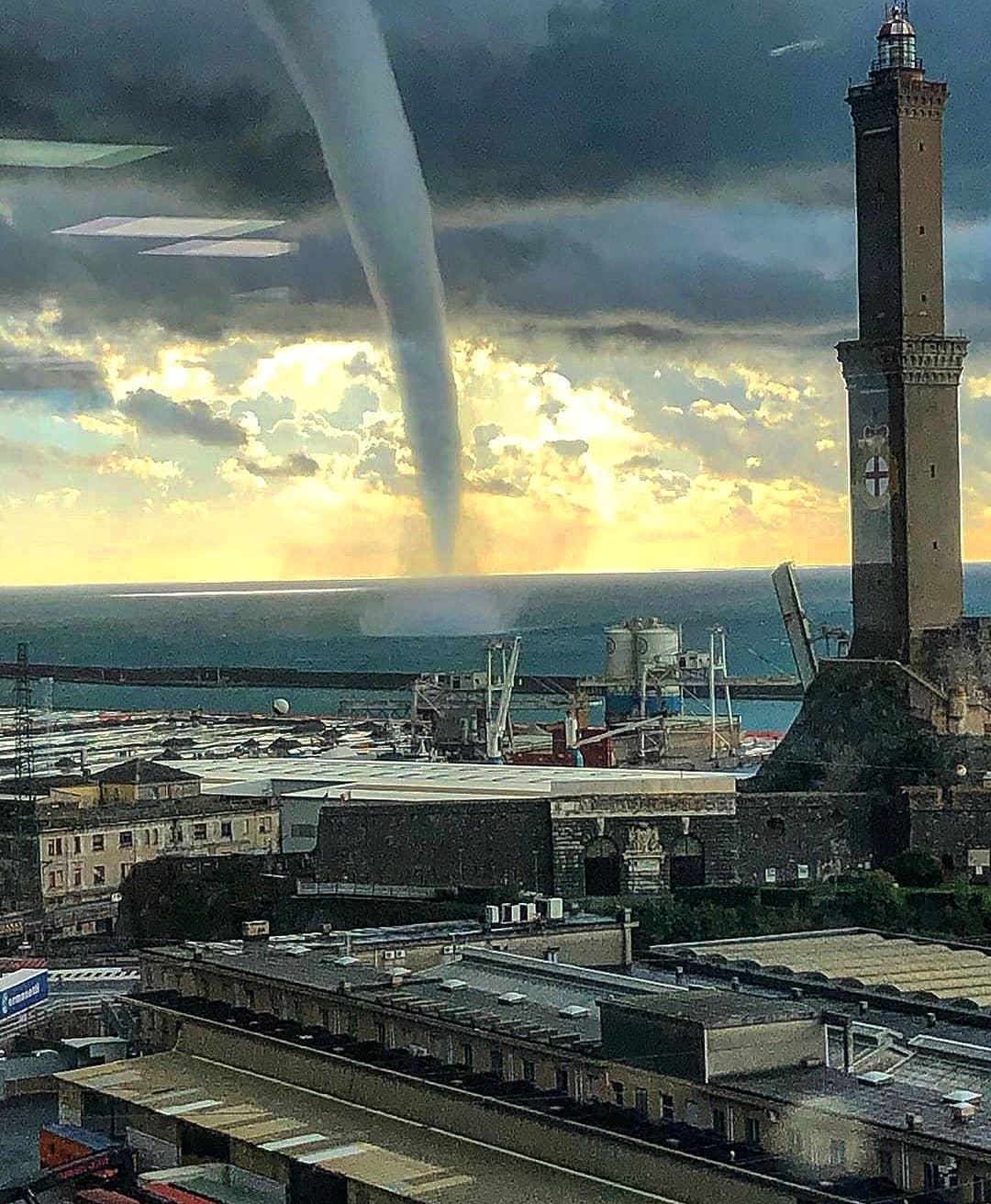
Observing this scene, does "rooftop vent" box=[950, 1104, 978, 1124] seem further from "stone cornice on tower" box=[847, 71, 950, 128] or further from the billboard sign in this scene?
"stone cornice on tower" box=[847, 71, 950, 128]

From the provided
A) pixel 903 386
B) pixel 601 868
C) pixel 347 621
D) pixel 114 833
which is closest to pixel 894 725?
pixel 903 386

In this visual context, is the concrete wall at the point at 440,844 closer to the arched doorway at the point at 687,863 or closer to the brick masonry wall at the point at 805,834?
the arched doorway at the point at 687,863

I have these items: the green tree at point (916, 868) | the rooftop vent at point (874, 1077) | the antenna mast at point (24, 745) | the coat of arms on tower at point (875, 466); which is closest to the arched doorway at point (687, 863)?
the green tree at point (916, 868)

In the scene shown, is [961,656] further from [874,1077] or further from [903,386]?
[874,1077]

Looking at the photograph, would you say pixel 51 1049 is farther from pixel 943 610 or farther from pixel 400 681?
pixel 943 610

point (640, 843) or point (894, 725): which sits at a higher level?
point (894, 725)

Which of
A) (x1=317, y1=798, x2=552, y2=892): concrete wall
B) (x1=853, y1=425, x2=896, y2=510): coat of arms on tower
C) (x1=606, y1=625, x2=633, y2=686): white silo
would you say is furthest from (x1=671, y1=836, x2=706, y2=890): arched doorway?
(x1=853, y1=425, x2=896, y2=510): coat of arms on tower
